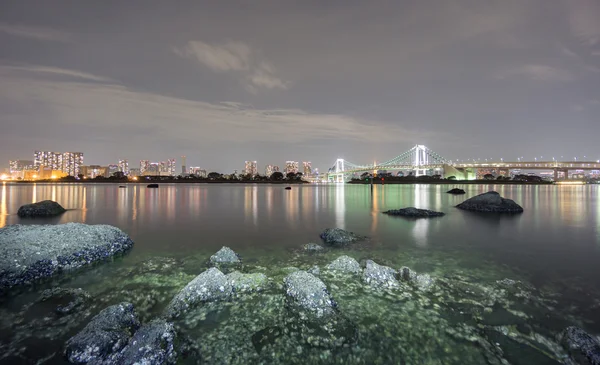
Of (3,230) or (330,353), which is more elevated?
(3,230)

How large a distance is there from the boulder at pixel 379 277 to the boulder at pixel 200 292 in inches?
130

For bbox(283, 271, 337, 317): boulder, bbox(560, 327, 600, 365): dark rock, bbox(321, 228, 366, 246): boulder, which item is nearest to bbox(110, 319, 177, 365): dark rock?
bbox(283, 271, 337, 317): boulder

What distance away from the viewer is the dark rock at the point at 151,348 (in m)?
4.08

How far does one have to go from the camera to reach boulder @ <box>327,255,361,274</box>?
788 centimetres

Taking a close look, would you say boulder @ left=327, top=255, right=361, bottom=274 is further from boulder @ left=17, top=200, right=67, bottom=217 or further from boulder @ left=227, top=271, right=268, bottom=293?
boulder @ left=17, top=200, right=67, bottom=217

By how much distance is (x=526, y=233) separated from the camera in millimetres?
14812

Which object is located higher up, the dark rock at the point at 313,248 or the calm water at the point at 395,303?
the dark rock at the point at 313,248

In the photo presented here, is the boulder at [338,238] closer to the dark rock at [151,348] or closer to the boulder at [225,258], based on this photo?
the boulder at [225,258]

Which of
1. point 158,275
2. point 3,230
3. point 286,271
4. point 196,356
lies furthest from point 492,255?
point 3,230

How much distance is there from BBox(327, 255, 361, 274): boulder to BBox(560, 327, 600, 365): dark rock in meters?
4.15

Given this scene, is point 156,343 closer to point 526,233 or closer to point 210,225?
point 210,225

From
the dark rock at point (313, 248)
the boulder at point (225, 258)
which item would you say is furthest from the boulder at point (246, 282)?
the dark rock at point (313, 248)

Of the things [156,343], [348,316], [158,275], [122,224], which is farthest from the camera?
[122,224]

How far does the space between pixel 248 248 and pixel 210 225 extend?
7113mm
